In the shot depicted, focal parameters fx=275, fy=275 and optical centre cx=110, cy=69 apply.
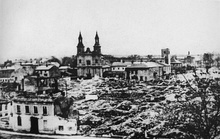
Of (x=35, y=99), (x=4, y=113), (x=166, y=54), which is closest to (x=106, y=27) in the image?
(x=166, y=54)

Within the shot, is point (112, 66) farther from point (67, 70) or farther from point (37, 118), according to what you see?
point (37, 118)

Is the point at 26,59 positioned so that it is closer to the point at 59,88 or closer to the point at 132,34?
the point at 59,88

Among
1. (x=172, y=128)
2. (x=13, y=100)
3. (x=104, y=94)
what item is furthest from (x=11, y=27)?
(x=172, y=128)

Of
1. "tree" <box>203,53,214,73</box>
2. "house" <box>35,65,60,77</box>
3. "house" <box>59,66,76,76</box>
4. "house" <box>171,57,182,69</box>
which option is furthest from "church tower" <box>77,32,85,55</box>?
"tree" <box>203,53,214,73</box>

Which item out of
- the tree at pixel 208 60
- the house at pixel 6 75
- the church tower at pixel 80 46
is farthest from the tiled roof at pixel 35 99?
the tree at pixel 208 60

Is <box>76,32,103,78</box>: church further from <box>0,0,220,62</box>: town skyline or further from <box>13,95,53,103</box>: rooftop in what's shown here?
<box>13,95,53,103</box>: rooftop

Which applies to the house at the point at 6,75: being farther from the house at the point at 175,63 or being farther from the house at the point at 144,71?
the house at the point at 175,63
